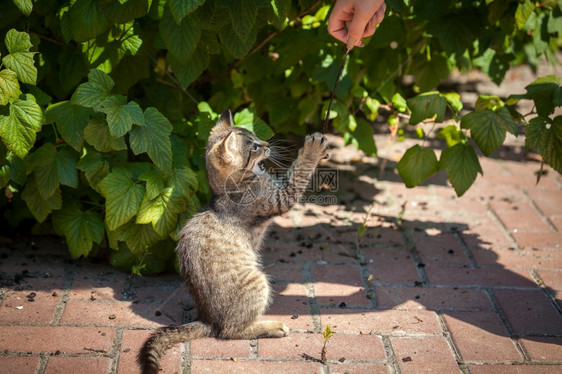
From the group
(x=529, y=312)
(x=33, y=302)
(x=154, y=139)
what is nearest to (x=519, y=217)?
(x=529, y=312)

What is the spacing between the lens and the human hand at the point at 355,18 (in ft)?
10.0

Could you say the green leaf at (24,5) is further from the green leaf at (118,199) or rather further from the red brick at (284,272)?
the red brick at (284,272)

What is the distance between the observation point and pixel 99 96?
306 centimetres

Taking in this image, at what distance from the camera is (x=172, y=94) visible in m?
3.94

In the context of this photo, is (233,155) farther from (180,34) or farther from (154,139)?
(180,34)

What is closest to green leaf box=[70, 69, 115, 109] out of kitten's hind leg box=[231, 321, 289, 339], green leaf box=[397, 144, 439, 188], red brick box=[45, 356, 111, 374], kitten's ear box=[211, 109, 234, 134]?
kitten's ear box=[211, 109, 234, 134]

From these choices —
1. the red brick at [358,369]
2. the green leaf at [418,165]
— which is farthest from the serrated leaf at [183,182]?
the green leaf at [418,165]

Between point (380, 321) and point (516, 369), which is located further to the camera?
point (380, 321)

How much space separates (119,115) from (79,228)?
930mm

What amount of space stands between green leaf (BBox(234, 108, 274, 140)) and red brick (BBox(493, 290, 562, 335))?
1.82 metres

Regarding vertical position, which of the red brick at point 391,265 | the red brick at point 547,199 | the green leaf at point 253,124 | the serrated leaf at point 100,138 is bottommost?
the red brick at point 391,265

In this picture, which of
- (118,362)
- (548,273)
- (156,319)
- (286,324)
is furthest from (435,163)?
(118,362)

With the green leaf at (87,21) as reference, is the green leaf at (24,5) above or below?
above

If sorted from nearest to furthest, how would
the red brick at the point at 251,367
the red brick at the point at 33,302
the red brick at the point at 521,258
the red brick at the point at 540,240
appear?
the red brick at the point at 251,367, the red brick at the point at 33,302, the red brick at the point at 521,258, the red brick at the point at 540,240
